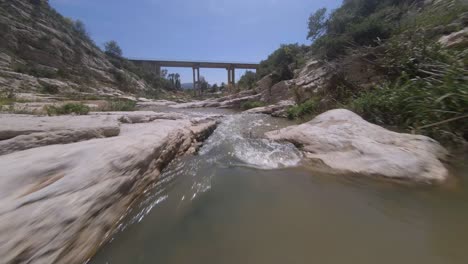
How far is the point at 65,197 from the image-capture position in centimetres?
127

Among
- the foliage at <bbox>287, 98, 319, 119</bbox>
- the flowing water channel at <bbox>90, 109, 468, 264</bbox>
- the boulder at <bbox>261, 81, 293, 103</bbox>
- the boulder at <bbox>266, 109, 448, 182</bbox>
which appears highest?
the boulder at <bbox>261, 81, 293, 103</bbox>

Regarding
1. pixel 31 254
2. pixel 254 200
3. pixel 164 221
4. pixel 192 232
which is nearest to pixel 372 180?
pixel 254 200

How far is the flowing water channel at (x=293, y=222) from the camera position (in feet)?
4.00

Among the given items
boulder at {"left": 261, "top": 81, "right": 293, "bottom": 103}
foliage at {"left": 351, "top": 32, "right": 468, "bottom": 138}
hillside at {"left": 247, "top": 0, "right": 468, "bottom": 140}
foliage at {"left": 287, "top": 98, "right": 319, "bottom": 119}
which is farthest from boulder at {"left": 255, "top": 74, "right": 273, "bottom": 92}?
foliage at {"left": 351, "top": 32, "right": 468, "bottom": 138}

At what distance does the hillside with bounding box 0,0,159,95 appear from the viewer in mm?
15545

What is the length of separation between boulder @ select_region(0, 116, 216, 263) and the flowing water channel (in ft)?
0.56

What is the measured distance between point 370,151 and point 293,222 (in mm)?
1861

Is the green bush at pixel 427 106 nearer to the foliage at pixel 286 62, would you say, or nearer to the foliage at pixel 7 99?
the foliage at pixel 7 99

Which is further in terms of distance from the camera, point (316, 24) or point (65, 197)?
point (316, 24)

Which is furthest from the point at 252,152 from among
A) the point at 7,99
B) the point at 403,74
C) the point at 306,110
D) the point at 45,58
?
the point at 45,58

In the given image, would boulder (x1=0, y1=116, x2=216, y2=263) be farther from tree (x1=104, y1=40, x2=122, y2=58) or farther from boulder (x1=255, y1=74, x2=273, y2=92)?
tree (x1=104, y1=40, x2=122, y2=58)

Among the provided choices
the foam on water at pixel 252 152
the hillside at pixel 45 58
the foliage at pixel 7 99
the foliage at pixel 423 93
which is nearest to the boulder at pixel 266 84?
the foliage at pixel 423 93

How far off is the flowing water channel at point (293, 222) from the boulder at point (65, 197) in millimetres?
170

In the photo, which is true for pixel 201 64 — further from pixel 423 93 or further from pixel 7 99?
pixel 423 93
